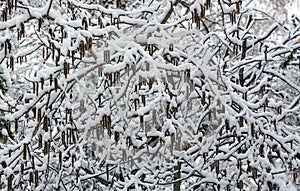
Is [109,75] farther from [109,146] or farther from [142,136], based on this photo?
[142,136]

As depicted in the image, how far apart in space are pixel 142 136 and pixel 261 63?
130cm

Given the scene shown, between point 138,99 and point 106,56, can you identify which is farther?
point 138,99

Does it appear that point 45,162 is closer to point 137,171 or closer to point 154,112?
point 137,171

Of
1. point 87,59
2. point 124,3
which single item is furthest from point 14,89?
point 87,59

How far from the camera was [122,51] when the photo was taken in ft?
11.5

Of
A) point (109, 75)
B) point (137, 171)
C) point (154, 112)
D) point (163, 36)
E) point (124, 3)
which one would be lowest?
point (137, 171)

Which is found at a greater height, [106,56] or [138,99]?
[106,56]

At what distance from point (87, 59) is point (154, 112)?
2.33 feet

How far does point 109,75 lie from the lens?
3.34m

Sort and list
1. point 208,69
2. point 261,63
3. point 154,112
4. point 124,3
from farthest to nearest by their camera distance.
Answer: point 124,3 < point 261,63 < point 208,69 < point 154,112

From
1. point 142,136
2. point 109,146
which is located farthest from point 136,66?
point 142,136

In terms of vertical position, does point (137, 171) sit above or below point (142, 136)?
below

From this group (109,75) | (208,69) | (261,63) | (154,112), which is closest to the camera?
(109,75)

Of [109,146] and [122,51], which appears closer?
[122,51]
